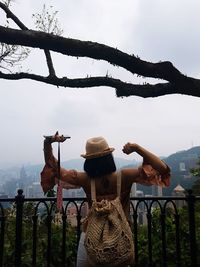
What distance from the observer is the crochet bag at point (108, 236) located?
8.31ft

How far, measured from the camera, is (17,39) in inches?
135

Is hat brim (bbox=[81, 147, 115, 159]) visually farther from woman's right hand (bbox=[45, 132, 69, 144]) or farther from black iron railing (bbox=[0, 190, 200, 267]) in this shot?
black iron railing (bbox=[0, 190, 200, 267])

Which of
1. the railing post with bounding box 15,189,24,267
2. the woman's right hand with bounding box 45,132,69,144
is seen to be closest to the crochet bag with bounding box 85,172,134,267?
the woman's right hand with bounding box 45,132,69,144

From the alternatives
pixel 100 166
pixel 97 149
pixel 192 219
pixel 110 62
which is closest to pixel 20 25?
pixel 110 62

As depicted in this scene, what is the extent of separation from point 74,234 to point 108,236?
2288 millimetres

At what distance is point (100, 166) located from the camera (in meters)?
2.83

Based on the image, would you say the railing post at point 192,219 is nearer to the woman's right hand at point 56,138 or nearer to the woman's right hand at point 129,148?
the woman's right hand at point 129,148

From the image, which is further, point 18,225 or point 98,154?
point 18,225

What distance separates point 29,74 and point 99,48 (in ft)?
4.27

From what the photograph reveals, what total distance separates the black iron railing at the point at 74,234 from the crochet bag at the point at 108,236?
81 cm

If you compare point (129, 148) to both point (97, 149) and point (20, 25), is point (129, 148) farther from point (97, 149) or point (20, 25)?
point (20, 25)

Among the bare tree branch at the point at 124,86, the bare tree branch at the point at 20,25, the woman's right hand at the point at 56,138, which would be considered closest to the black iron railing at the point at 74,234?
the woman's right hand at the point at 56,138

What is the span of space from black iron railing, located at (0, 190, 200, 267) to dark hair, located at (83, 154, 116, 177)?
741mm

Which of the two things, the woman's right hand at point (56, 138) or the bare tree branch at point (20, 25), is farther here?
the bare tree branch at point (20, 25)
